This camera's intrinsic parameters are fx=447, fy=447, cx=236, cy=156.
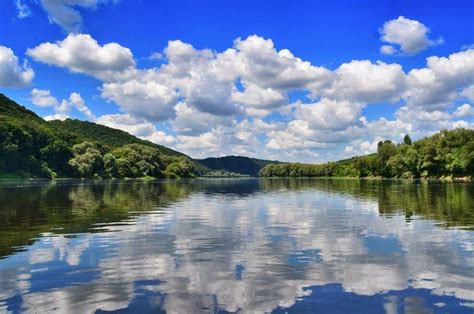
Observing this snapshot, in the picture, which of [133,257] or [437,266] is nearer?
[437,266]

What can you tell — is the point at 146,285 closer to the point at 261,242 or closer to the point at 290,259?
the point at 290,259

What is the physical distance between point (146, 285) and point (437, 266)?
1233cm

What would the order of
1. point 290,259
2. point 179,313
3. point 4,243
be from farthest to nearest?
1. point 4,243
2. point 290,259
3. point 179,313

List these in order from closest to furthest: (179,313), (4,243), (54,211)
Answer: (179,313) < (4,243) < (54,211)

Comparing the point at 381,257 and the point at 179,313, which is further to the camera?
the point at 381,257

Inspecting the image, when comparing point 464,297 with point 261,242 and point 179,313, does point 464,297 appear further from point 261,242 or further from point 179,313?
point 261,242

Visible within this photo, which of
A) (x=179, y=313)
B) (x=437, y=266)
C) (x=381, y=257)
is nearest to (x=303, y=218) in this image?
(x=381, y=257)

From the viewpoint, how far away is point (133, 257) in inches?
848

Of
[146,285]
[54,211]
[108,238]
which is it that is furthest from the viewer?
[54,211]

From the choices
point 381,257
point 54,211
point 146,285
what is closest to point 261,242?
point 381,257

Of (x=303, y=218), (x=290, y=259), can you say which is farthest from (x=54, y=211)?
(x=290, y=259)

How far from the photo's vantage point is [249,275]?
58.1 ft

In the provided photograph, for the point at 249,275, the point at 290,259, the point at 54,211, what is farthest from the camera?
the point at 54,211

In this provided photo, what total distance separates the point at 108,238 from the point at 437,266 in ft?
60.8
